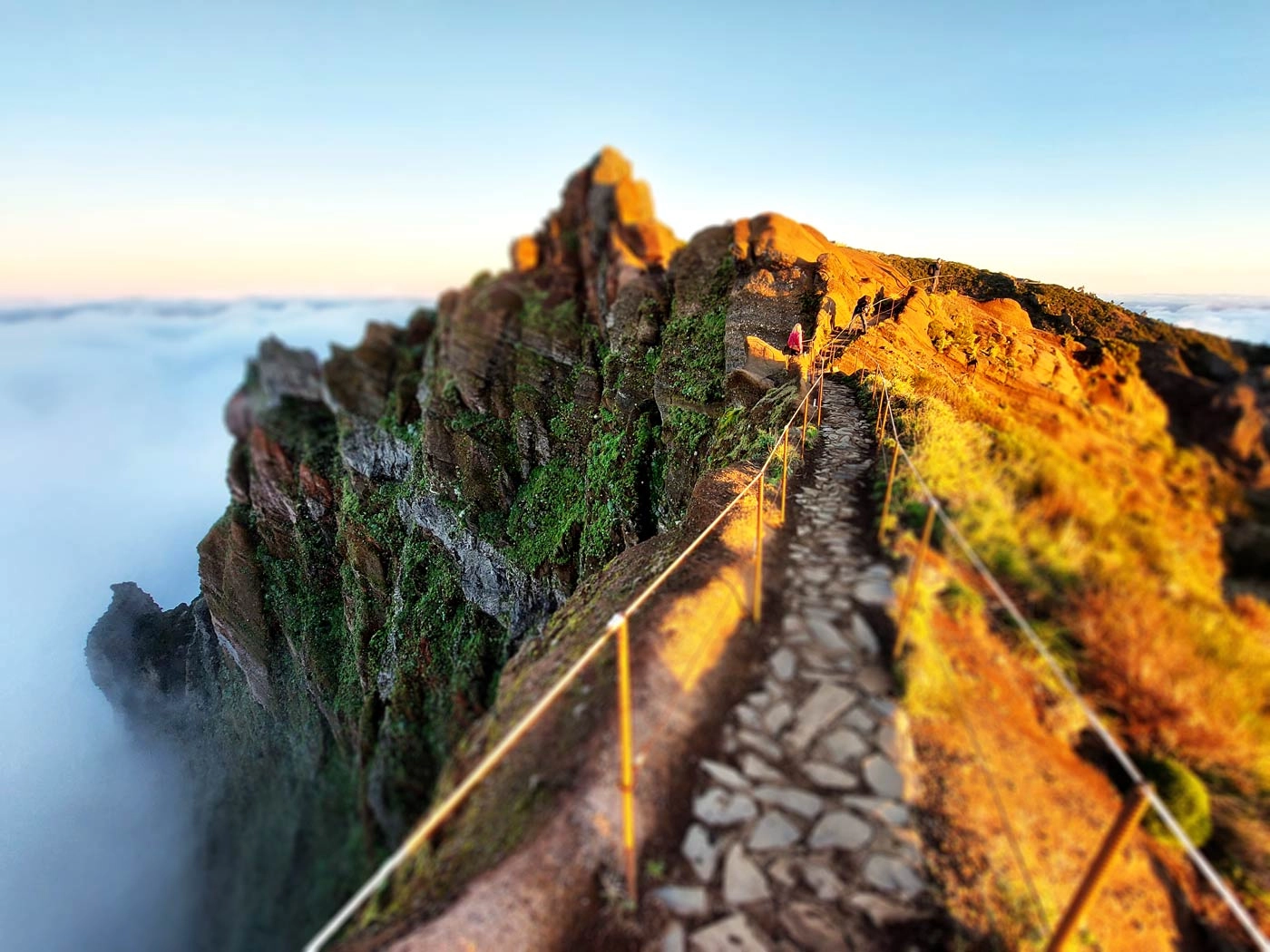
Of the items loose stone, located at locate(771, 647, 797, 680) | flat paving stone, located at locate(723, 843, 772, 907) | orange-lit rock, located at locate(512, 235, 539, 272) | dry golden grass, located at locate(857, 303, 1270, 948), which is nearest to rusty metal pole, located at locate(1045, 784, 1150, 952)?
dry golden grass, located at locate(857, 303, 1270, 948)

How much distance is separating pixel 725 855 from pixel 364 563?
2018 centimetres

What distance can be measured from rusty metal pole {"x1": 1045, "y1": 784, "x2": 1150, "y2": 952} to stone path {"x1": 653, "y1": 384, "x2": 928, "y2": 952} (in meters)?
0.75

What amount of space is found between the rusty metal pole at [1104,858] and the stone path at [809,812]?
0.75 metres

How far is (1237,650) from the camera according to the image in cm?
415

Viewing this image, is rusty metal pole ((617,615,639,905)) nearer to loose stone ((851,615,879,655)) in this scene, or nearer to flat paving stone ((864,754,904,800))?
flat paving stone ((864,754,904,800))

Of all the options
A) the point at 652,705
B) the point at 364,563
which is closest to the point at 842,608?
the point at 652,705

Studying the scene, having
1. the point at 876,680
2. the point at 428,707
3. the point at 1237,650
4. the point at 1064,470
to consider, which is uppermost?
the point at 1064,470

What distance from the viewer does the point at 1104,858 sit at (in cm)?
284

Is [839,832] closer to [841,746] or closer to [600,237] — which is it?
[841,746]

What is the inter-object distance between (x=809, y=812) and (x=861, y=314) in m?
18.1

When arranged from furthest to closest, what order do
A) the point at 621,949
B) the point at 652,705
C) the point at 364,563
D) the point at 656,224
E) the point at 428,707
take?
the point at 364,563, the point at 656,224, the point at 428,707, the point at 652,705, the point at 621,949

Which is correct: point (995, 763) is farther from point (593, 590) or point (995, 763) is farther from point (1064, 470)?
point (593, 590)

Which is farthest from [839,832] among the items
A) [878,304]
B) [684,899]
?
[878,304]

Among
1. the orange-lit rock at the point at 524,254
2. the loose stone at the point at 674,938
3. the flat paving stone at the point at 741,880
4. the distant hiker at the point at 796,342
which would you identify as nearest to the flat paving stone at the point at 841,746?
the flat paving stone at the point at 741,880
